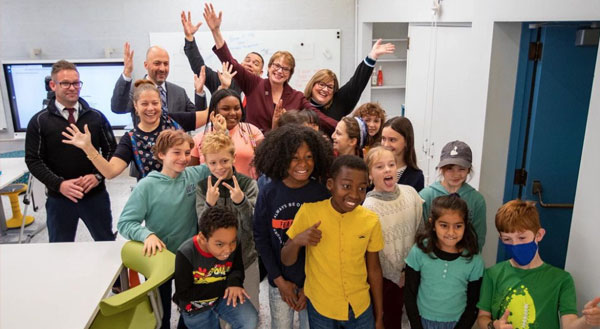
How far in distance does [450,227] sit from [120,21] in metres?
5.36

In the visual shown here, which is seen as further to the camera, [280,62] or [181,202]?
[280,62]

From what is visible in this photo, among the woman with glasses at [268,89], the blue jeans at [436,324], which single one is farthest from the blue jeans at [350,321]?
the woman with glasses at [268,89]

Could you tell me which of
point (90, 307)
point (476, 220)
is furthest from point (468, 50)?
point (90, 307)

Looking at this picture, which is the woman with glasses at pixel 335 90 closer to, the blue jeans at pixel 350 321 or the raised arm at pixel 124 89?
the raised arm at pixel 124 89

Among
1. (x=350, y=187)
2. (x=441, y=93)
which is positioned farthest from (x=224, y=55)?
(x=350, y=187)

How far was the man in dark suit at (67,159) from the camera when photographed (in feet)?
9.34

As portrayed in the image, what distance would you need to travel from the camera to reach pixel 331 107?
345cm

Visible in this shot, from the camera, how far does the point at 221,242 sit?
2.02 meters

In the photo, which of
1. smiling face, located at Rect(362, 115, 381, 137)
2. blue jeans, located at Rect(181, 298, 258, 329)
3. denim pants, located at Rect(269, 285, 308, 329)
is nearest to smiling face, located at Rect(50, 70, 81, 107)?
blue jeans, located at Rect(181, 298, 258, 329)

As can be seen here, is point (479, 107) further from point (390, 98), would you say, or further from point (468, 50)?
point (390, 98)

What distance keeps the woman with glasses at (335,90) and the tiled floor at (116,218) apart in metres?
1.42

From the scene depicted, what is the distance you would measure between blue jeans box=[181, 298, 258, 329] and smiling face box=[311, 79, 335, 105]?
166 centimetres

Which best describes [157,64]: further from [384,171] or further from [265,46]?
[265,46]

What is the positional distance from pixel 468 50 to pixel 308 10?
3.55 m
